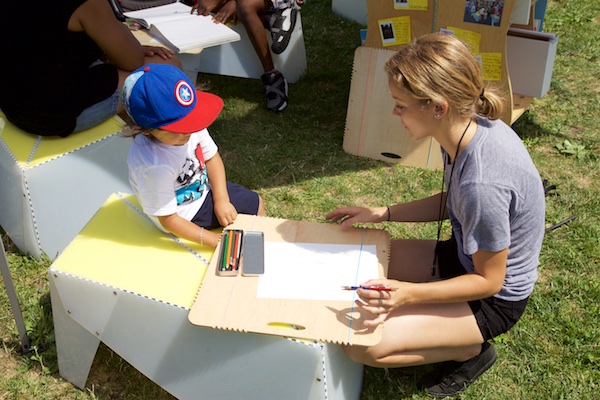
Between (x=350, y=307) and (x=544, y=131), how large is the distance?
8.50 ft

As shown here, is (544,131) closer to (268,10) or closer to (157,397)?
(268,10)

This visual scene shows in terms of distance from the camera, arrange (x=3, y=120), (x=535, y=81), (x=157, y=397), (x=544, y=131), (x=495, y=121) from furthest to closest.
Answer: (x=544, y=131), (x=535, y=81), (x=3, y=120), (x=157, y=397), (x=495, y=121)

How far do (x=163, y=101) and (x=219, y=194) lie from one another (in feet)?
1.63

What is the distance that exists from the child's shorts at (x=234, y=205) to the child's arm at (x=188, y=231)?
159 millimetres

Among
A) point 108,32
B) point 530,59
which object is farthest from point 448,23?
point 108,32

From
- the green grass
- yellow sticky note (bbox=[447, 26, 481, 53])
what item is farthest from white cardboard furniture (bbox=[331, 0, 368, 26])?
yellow sticky note (bbox=[447, 26, 481, 53])

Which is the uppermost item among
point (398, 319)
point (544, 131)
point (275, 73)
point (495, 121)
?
point (495, 121)

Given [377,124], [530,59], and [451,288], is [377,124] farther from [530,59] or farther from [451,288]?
[451,288]

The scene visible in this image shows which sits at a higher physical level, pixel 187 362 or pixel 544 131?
pixel 187 362

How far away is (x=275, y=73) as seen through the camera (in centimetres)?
412

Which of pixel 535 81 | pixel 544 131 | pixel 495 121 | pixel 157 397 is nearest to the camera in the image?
pixel 495 121

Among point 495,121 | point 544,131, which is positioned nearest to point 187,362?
point 495,121

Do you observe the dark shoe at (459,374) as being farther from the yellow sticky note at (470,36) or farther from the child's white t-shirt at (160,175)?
the yellow sticky note at (470,36)

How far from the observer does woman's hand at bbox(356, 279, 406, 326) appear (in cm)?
174
